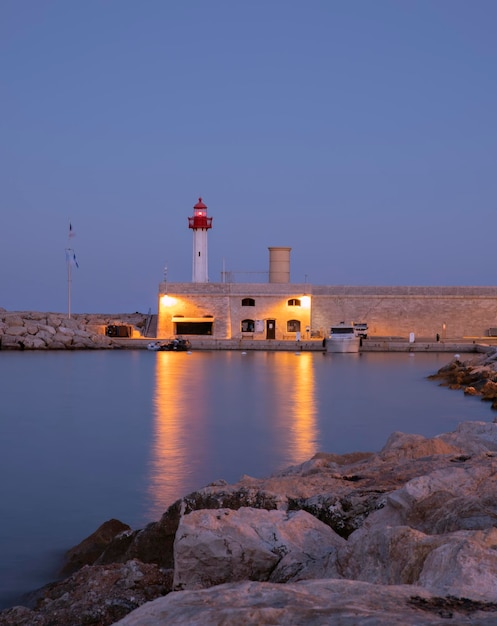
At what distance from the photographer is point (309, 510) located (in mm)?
4801

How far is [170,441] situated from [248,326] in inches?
1152

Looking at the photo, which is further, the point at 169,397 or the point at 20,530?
the point at 169,397

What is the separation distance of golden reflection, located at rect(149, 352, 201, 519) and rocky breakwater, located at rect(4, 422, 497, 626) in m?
2.72

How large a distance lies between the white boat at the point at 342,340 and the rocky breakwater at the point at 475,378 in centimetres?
1060

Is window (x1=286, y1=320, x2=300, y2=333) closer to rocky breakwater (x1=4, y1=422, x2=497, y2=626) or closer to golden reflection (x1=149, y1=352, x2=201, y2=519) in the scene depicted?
golden reflection (x1=149, y1=352, x2=201, y2=519)

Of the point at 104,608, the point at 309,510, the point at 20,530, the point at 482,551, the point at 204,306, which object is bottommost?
Answer: the point at 20,530

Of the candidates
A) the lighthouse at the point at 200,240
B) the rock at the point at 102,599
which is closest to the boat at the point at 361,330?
the lighthouse at the point at 200,240

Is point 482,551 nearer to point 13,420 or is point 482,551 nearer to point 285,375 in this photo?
point 13,420

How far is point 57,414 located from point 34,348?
23265 mm

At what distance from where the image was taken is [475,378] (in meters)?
22.4

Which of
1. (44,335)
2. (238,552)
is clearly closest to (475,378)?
(238,552)

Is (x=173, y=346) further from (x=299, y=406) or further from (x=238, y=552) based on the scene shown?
(x=238, y=552)

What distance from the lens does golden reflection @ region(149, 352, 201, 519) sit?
931 centimetres

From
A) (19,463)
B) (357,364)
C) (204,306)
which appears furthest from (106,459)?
(204,306)
